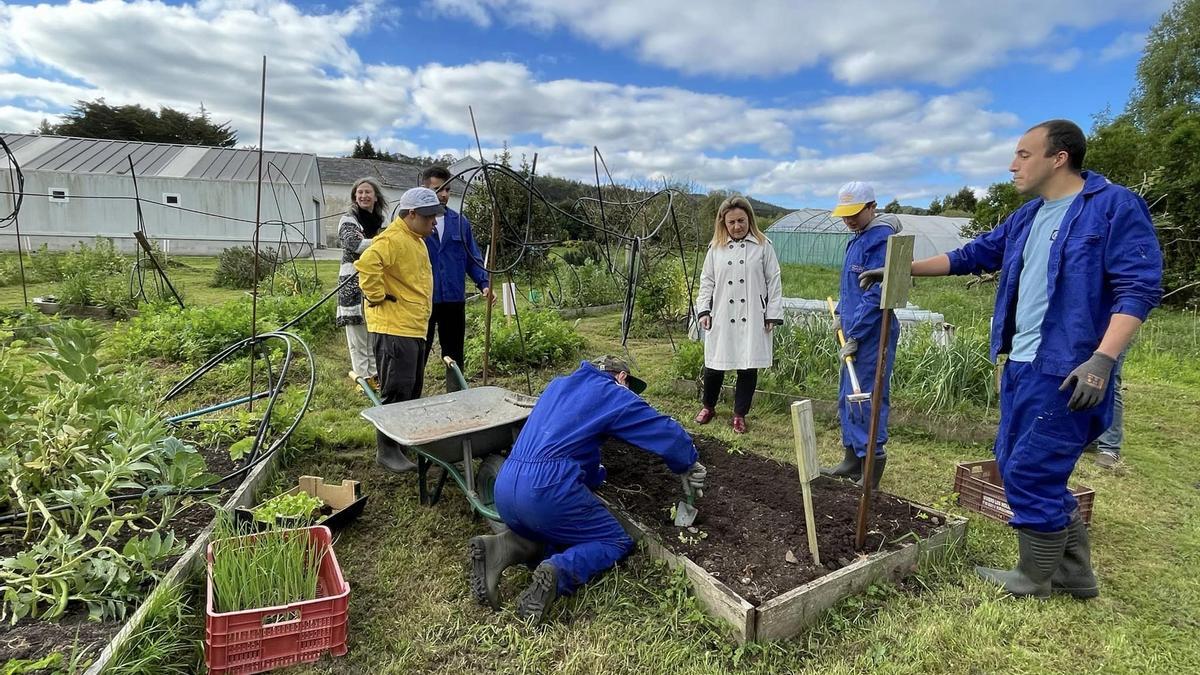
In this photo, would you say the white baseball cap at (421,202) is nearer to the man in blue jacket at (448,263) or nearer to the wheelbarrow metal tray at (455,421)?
the man in blue jacket at (448,263)

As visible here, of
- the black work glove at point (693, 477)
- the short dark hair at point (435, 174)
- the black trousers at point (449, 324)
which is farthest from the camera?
the black trousers at point (449, 324)

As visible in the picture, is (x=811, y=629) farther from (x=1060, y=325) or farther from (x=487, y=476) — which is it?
(x=487, y=476)

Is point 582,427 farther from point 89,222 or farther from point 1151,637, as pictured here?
point 89,222

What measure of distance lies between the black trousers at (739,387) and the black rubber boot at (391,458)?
2.15 m

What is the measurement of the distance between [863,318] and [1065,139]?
3.78ft

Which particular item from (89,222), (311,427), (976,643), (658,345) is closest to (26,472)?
(311,427)

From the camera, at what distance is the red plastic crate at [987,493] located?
114 inches

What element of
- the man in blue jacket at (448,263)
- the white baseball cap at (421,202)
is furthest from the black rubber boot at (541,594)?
the man in blue jacket at (448,263)

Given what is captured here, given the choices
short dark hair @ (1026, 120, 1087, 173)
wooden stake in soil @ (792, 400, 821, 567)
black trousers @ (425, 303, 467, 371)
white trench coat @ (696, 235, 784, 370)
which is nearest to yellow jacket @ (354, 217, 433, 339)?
black trousers @ (425, 303, 467, 371)

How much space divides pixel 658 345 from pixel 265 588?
5695 millimetres

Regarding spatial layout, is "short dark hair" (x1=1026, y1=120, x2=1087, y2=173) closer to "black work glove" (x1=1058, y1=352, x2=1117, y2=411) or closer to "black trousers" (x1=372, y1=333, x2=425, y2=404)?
"black work glove" (x1=1058, y1=352, x2=1117, y2=411)

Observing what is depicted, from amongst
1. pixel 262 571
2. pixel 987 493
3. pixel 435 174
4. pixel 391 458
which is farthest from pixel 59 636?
pixel 987 493

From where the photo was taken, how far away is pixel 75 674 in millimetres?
1588

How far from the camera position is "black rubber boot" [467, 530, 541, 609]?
2.28 metres
